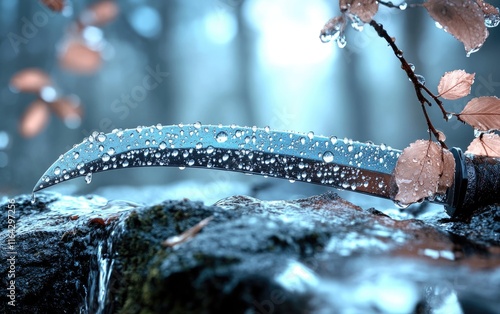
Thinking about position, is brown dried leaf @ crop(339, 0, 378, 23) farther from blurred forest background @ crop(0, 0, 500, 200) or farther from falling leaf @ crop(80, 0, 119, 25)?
falling leaf @ crop(80, 0, 119, 25)

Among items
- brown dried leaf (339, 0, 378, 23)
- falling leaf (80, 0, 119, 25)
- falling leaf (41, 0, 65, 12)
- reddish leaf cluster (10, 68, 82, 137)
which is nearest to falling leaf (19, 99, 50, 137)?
reddish leaf cluster (10, 68, 82, 137)

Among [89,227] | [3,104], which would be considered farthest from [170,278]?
[3,104]

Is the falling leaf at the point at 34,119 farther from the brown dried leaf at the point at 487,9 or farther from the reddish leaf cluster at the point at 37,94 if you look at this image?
the brown dried leaf at the point at 487,9

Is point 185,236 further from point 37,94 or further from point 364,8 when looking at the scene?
point 37,94

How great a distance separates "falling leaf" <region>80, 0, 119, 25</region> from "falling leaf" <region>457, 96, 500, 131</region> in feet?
9.14

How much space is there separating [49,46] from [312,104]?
5.77ft

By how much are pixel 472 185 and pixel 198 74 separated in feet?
10.1

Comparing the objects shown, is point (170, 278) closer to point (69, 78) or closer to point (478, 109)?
point (478, 109)

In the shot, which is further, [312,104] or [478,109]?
[312,104]

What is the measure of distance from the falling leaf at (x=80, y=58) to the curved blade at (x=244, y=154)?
7.37 ft

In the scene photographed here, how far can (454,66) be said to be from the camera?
9.23 feet

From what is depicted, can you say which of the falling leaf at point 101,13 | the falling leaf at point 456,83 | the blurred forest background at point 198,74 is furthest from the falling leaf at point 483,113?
the falling leaf at point 101,13

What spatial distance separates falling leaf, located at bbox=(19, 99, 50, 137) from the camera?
8.83 feet

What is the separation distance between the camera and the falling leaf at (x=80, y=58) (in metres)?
2.73
